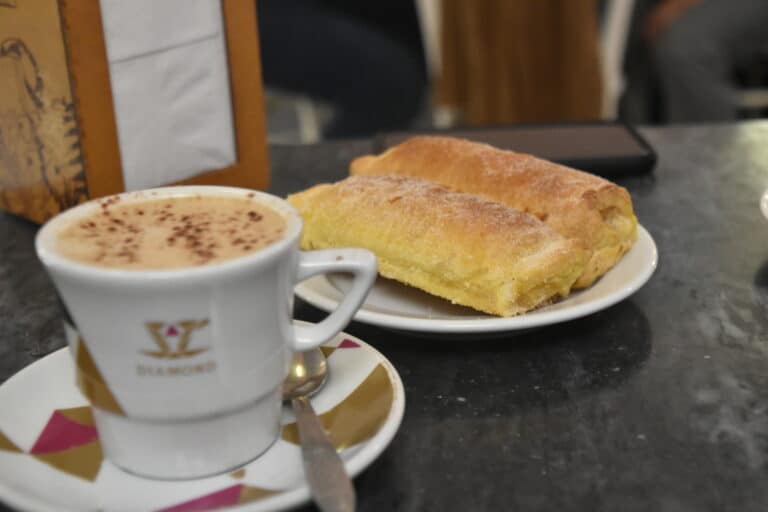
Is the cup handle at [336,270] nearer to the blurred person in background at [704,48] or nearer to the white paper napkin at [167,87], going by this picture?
the white paper napkin at [167,87]

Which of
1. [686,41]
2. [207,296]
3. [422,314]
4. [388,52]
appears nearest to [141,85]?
[422,314]

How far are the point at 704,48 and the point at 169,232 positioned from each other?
209 cm

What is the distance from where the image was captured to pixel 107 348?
0.54 metres

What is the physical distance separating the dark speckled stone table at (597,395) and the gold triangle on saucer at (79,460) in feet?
0.52

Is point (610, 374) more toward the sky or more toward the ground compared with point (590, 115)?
more toward the sky

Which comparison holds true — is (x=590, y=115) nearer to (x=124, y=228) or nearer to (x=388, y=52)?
(x=388, y=52)

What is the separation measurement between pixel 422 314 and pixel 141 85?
375mm

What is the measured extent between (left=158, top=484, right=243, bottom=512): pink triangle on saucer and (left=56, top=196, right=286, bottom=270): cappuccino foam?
0.13 m

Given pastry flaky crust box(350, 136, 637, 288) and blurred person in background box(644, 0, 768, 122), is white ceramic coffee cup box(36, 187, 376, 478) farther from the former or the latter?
blurred person in background box(644, 0, 768, 122)

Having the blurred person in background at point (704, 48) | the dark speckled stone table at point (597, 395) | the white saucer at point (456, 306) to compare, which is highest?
the white saucer at point (456, 306)

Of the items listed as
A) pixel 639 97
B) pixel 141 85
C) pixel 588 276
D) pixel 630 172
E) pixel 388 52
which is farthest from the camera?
pixel 639 97

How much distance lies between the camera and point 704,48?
239 centimetres

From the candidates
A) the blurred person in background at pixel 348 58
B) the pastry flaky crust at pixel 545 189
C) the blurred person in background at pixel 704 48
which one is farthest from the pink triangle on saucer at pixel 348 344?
the blurred person in background at pixel 704 48

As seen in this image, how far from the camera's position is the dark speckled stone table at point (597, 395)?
1.90ft
